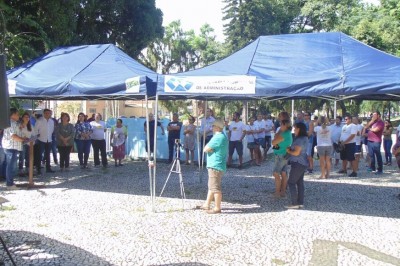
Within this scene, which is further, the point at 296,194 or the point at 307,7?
the point at 307,7

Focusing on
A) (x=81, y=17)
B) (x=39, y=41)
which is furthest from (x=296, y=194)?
(x=81, y=17)

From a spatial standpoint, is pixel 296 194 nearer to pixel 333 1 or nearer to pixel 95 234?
pixel 95 234

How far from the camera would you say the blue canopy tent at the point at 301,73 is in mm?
6418

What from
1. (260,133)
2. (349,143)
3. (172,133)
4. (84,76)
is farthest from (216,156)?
(260,133)

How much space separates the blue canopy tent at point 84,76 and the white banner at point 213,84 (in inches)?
18.3

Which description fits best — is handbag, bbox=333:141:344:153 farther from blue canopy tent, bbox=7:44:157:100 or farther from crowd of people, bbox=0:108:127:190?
crowd of people, bbox=0:108:127:190

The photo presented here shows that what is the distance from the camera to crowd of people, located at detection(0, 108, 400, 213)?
7430 millimetres

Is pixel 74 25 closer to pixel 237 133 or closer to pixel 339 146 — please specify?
pixel 237 133

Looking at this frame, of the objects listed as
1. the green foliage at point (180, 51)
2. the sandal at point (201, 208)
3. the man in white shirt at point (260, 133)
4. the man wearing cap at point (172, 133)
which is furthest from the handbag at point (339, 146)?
the green foliage at point (180, 51)

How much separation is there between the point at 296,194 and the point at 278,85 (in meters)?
2.19

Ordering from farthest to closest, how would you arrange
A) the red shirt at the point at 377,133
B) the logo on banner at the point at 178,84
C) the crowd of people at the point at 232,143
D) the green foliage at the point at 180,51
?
1. the green foliage at the point at 180,51
2. the red shirt at the point at 377,133
3. the crowd of people at the point at 232,143
4. the logo on banner at the point at 178,84

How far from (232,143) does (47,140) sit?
17.9 ft

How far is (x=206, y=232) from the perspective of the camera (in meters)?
6.04

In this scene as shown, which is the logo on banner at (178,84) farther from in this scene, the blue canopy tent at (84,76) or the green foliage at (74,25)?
the green foliage at (74,25)
